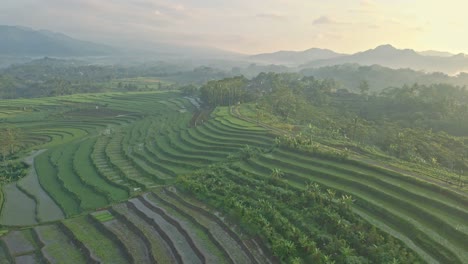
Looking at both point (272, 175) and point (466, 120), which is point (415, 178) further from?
point (466, 120)

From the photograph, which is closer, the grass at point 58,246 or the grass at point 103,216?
the grass at point 58,246

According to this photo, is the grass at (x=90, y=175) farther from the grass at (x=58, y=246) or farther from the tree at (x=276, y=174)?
the tree at (x=276, y=174)

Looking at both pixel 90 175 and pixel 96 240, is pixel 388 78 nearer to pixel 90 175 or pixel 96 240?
pixel 90 175

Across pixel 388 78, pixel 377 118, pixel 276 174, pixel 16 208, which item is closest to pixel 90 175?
pixel 16 208

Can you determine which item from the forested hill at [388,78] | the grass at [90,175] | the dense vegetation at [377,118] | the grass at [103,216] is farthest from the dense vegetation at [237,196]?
the forested hill at [388,78]

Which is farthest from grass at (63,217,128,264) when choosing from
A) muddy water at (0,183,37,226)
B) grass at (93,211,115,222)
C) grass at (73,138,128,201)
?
muddy water at (0,183,37,226)

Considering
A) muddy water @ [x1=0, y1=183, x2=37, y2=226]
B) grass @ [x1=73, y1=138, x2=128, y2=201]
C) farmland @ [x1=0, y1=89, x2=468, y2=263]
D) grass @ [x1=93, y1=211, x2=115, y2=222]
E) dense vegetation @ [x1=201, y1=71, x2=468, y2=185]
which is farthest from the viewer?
dense vegetation @ [x1=201, y1=71, x2=468, y2=185]

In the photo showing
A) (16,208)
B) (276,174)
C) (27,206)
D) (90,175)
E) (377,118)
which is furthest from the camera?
(377,118)

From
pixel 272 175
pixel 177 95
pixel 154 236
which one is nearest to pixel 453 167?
pixel 272 175

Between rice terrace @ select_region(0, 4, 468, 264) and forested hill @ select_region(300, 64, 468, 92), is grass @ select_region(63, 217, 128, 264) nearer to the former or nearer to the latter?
rice terrace @ select_region(0, 4, 468, 264)
